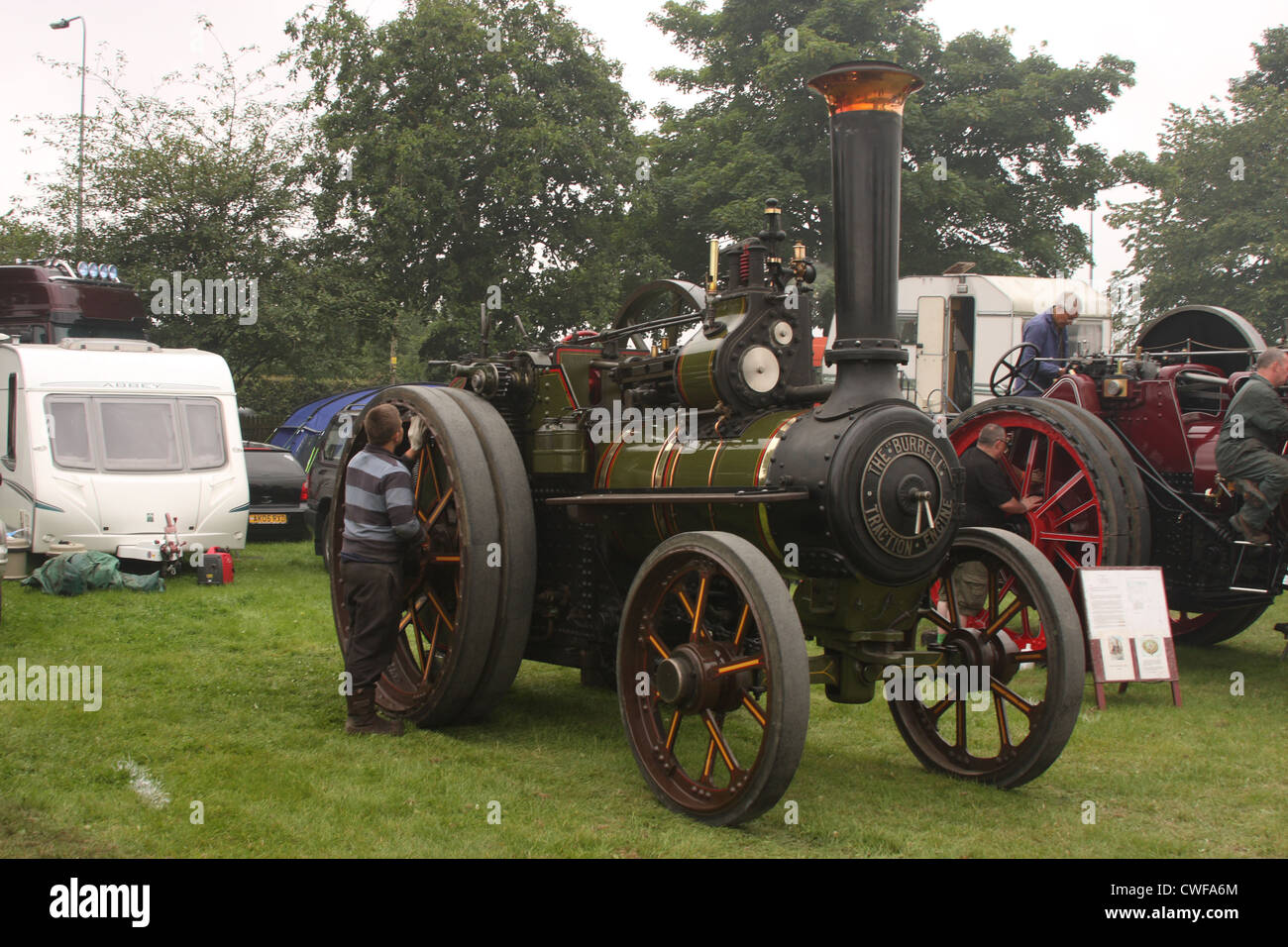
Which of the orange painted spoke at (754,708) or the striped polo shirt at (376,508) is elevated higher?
the striped polo shirt at (376,508)

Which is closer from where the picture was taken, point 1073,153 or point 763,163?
point 763,163

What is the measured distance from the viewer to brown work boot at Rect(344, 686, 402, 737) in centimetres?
619

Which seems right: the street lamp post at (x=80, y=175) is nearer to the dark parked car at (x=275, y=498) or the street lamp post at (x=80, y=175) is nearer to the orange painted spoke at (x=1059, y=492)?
the dark parked car at (x=275, y=498)

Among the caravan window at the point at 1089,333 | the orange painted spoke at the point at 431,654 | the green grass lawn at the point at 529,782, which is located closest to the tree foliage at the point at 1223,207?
the caravan window at the point at 1089,333

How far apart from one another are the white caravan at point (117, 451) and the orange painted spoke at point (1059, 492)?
825 centimetres

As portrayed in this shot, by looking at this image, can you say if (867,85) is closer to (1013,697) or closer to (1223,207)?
(1013,697)

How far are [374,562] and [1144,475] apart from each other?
5.38 m

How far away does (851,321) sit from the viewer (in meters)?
Result: 5.12

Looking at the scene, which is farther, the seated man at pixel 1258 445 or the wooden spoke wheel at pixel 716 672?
the seated man at pixel 1258 445

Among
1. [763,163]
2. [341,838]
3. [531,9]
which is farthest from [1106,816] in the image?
[531,9]

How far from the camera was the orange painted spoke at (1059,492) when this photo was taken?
26.3 ft

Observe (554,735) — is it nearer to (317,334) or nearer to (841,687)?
(841,687)

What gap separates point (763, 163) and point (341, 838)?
2137 centimetres
